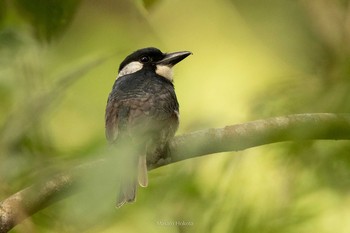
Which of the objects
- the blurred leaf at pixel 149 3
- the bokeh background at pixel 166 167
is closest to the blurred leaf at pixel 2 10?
the bokeh background at pixel 166 167

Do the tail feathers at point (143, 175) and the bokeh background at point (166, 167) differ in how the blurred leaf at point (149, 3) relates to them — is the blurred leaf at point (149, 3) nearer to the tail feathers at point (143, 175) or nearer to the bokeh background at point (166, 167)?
the bokeh background at point (166, 167)

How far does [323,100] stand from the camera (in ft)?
5.11

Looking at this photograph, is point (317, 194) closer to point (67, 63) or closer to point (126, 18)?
point (67, 63)

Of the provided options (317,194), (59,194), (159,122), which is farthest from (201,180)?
(159,122)

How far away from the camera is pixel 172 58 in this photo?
335 centimetres

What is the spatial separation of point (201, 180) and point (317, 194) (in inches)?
11.0

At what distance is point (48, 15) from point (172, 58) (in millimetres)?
1674

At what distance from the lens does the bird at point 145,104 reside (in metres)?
2.70

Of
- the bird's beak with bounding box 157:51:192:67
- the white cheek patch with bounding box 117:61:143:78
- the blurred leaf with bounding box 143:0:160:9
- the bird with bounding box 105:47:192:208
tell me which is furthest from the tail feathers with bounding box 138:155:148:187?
the white cheek patch with bounding box 117:61:143:78

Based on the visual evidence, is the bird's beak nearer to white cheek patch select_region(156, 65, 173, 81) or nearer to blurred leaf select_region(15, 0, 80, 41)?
white cheek patch select_region(156, 65, 173, 81)

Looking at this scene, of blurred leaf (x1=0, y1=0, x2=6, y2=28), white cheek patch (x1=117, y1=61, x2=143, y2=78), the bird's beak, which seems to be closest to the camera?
blurred leaf (x1=0, y1=0, x2=6, y2=28)

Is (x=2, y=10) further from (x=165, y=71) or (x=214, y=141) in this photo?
(x=165, y=71)

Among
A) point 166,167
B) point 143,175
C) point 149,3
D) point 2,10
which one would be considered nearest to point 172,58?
point 143,175

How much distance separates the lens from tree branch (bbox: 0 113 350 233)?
6.43 ft
